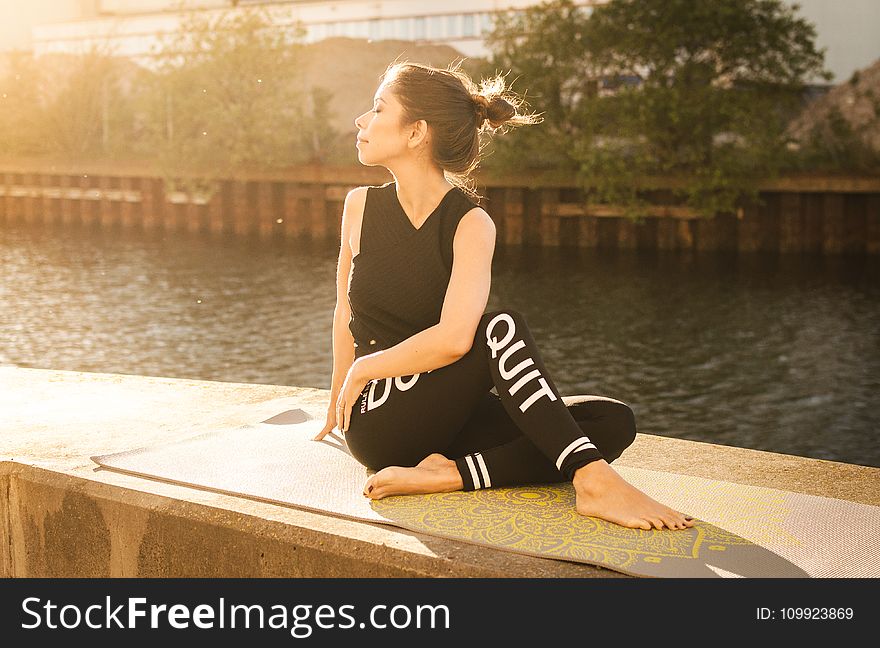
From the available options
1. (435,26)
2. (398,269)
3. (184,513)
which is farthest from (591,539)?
(435,26)

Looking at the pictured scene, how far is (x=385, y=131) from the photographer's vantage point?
3.18 meters

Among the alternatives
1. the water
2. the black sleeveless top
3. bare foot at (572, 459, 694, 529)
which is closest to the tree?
the water

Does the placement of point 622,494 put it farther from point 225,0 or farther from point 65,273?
point 225,0

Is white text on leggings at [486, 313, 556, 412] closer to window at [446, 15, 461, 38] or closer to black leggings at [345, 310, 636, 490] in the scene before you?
black leggings at [345, 310, 636, 490]

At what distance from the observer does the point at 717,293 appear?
1419cm

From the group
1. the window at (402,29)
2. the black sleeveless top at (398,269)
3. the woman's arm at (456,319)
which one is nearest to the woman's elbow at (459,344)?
the woman's arm at (456,319)

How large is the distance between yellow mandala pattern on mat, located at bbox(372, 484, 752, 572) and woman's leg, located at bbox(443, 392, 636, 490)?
0.05 meters

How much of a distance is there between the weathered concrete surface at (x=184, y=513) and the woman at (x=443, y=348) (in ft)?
1.04

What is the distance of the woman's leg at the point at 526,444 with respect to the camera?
304 cm

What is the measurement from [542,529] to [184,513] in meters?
0.99

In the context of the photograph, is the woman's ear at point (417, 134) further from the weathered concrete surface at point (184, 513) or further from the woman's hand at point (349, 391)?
the weathered concrete surface at point (184, 513)

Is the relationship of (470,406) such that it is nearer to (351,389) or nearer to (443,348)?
(443,348)

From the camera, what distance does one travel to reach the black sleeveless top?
3.16m

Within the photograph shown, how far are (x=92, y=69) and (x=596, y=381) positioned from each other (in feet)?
87.7
